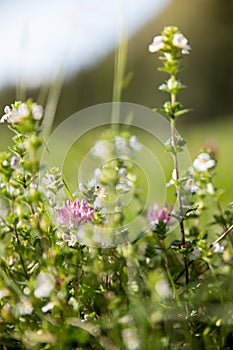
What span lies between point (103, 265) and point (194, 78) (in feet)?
29.2

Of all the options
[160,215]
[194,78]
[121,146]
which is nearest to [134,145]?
[121,146]

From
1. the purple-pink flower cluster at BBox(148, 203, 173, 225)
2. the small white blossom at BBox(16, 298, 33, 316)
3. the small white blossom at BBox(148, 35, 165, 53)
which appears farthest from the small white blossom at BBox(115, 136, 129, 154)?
the small white blossom at BBox(16, 298, 33, 316)

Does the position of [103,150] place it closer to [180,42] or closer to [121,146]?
[121,146]

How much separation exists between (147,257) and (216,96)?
871 cm

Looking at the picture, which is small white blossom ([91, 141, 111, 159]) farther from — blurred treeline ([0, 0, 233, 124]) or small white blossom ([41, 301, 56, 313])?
blurred treeline ([0, 0, 233, 124])

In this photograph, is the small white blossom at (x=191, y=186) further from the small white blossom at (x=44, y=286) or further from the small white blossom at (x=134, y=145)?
the small white blossom at (x=44, y=286)

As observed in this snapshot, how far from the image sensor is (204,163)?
90 centimetres

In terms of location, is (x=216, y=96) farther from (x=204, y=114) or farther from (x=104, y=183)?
(x=104, y=183)

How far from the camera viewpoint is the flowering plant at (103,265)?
77cm

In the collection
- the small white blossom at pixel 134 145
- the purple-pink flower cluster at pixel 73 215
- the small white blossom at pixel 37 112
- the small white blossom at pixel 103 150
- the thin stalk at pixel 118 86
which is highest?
the thin stalk at pixel 118 86

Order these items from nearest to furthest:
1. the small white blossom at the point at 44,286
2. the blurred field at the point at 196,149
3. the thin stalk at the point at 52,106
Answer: the small white blossom at the point at 44,286, the thin stalk at the point at 52,106, the blurred field at the point at 196,149

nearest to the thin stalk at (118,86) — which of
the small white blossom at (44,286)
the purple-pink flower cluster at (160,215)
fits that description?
the purple-pink flower cluster at (160,215)

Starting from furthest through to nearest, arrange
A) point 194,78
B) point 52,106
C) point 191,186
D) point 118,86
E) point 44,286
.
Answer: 1. point 194,78
2. point 52,106
3. point 118,86
4. point 191,186
5. point 44,286

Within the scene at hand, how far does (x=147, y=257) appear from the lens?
3.27 feet
